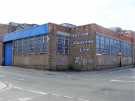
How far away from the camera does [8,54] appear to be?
43.8 metres

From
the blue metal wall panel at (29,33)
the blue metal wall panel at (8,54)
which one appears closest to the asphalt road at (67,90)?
the blue metal wall panel at (29,33)

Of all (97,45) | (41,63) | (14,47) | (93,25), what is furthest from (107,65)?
(14,47)

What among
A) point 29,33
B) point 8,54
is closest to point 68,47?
point 29,33

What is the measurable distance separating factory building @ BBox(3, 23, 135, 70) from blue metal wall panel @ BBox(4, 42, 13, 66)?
3.49 m

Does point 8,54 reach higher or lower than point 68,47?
lower

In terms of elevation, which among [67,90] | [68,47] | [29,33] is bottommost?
[67,90]

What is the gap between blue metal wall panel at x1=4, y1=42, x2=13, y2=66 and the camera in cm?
4297

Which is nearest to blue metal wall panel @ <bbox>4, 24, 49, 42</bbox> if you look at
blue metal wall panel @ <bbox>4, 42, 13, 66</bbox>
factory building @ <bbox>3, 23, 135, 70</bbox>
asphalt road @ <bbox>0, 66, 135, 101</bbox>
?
factory building @ <bbox>3, 23, 135, 70</bbox>

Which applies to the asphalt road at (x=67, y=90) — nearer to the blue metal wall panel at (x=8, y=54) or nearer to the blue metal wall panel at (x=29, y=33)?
the blue metal wall panel at (x=29, y=33)

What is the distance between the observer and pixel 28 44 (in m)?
37.7

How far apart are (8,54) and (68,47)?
13972 millimetres

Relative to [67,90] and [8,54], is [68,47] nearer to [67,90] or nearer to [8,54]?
[8,54]

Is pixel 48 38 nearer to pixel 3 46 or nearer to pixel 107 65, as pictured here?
pixel 107 65

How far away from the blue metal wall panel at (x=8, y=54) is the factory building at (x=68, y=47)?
11.5 feet
